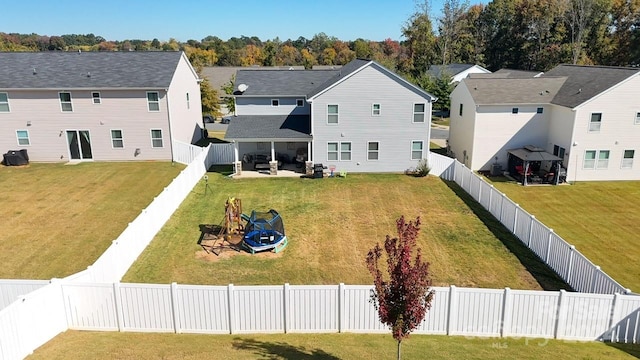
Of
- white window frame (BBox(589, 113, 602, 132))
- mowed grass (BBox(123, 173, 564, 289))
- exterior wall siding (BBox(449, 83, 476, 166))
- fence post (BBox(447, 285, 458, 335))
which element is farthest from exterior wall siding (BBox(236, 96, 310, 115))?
fence post (BBox(447, 285, 458, 335))

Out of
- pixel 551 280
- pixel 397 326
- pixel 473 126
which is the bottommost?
pixel 551 280

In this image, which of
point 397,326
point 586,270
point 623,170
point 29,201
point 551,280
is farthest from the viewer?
point 623,170

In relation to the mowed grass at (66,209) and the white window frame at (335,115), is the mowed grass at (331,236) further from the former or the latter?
the white window frame at (335,115)

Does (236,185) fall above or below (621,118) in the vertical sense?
below

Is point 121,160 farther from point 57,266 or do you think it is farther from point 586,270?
point 586,270

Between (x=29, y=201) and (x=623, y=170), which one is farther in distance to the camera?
(x=623, y=170)

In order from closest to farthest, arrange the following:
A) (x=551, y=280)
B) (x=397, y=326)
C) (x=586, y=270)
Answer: (x=397, y=326), (x=586, y=270), (x=551, y=280)

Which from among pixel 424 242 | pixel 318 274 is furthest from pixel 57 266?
pixel 424 242
